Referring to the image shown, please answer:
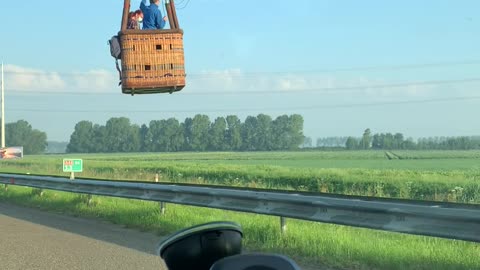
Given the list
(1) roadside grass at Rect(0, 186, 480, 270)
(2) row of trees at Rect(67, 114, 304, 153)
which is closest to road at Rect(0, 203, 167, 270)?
(1) roadside grass at Rect(0, 186, 480, 270)

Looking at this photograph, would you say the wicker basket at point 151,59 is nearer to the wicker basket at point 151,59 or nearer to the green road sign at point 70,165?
the wicker basket at point 151,59

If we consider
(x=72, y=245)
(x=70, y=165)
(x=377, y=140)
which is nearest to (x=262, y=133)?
(x=377, y=140)

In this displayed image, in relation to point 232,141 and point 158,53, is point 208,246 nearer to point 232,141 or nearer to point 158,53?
point 158,53

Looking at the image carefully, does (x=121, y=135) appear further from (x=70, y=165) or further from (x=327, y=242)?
(x=327, y=242)

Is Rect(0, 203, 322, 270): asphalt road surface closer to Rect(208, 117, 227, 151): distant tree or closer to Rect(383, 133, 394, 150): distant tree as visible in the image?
Rect(383, 133, 394, 150): distant tree

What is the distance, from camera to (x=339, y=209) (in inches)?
289

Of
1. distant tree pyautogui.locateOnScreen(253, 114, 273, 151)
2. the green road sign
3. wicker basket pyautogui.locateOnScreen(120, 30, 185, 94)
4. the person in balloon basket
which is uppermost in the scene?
distant tree pyautogui.locateOnScreen(253, 114, 273, 151)

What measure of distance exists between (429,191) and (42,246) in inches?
810

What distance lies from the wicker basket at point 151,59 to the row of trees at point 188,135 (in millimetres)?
78385

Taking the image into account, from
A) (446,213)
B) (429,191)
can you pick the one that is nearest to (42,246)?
(446,213)

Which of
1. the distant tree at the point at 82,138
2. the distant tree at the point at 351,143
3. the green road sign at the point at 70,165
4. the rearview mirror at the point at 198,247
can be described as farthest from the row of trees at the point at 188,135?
the rearview mirror at the point at 198,247

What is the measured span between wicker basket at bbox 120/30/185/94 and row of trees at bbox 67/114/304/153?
7838cm

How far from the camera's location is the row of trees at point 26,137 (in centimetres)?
8981

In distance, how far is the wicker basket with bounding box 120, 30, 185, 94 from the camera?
→ 23.3 ft
